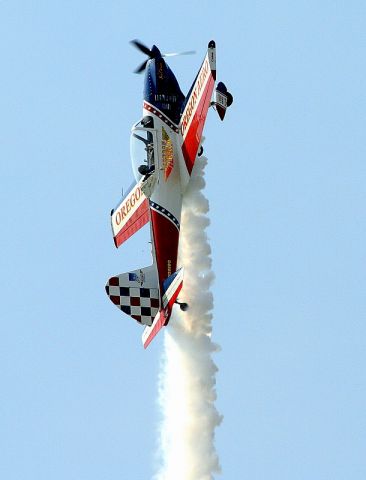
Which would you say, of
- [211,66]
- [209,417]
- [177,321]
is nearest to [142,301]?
[177,321]

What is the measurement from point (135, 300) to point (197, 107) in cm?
410

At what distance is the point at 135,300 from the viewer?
29.4m

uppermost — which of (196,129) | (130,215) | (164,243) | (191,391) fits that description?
(196,129)

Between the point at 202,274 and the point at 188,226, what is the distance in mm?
1252

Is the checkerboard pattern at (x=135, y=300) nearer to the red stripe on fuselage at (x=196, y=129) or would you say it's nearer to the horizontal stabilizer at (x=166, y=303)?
the horizontal stabilizer at (x=166, y=303)

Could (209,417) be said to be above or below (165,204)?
below

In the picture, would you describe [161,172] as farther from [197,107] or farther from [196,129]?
[197,107]

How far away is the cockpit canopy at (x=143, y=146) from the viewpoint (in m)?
30.3

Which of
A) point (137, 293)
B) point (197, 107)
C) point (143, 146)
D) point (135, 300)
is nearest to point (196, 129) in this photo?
point (197, 107)

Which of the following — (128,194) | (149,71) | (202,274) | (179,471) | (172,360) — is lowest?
(179,471)

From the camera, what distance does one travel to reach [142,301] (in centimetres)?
2936

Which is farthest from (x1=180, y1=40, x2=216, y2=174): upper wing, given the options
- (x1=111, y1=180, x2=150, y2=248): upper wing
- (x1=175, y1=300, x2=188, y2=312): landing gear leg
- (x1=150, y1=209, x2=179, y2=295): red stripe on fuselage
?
(x1=175, y1=300, x2=188, y2=312): landing gear leg

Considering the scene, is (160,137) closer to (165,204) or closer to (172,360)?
(165,204)

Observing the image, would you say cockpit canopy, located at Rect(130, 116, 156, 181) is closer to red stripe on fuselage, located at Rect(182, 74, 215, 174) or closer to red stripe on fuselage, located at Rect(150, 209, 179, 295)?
red stripe on fuselage, located at Rect(182, 74, 215, 174)
